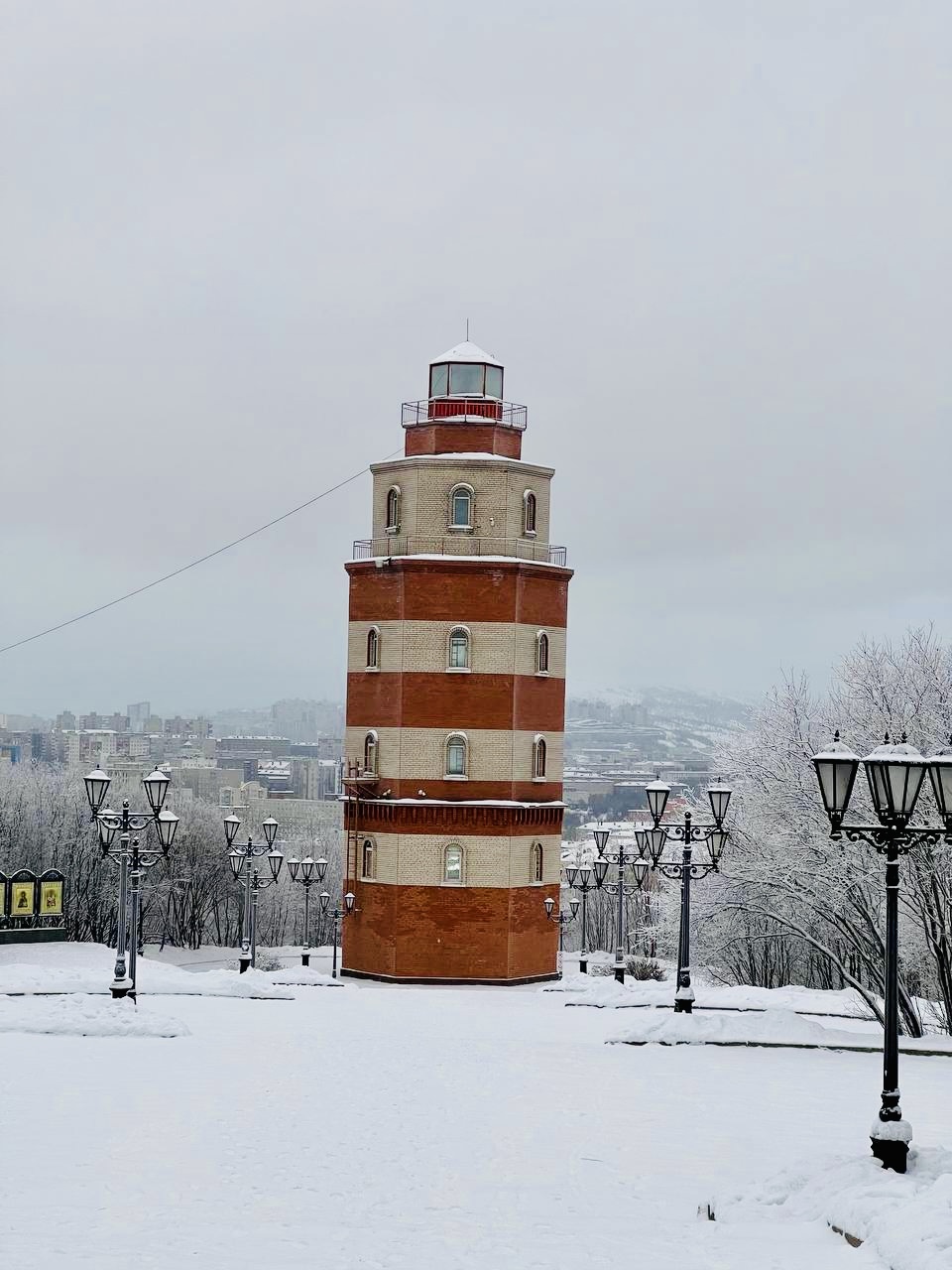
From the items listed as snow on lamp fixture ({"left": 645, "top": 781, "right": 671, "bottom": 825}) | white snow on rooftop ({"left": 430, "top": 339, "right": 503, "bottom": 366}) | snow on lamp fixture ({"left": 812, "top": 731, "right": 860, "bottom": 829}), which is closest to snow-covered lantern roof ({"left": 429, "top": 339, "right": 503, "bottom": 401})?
white snow on rooftop ({"left": 430, "top": 339, "right": 503, "bottom": 366})

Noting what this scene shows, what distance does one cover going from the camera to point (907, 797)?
1150cm

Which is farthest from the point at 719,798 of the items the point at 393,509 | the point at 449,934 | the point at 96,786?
the point at 393,509

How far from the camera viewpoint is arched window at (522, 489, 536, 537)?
1614 inches

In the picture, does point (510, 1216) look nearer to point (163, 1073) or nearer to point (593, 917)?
point (163, 1073)

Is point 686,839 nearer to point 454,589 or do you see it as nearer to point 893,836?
point 893,836

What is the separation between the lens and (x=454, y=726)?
129ft

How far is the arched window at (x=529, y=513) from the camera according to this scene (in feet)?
135

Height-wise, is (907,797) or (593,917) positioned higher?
(907,797)

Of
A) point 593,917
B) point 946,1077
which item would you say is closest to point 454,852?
point 946,1077

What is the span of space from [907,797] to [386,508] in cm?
3059

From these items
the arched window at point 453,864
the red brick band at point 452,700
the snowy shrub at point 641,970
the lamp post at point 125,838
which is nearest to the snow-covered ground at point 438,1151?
the lamp post at point 125,838

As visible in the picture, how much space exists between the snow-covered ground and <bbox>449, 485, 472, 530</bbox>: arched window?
20101 millimetres

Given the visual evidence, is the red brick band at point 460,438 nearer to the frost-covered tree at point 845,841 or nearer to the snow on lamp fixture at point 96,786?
the frost-covered tree at point 845,841

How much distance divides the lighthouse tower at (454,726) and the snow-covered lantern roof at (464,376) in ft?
3.84
